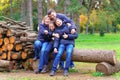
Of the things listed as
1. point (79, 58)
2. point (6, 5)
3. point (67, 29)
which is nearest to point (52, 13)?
point (67, 29)

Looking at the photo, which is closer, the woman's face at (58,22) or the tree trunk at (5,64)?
the woman's face at (58,22)

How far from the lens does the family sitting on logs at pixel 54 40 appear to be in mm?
11500

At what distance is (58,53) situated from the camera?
1146cm

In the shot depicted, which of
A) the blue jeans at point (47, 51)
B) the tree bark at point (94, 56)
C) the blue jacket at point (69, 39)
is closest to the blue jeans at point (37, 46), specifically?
the blue jeans at point (47, 51)

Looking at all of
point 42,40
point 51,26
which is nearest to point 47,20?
point 51,26

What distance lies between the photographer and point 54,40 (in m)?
11.7

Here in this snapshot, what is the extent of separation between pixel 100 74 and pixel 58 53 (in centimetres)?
130

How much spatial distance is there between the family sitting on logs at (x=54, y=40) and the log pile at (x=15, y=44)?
1.21 ft

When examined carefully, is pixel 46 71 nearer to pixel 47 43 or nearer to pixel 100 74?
pixel 47 43

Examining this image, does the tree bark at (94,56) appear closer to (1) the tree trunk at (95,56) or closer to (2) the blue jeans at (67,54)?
(1) the tree trunk at (95,56)

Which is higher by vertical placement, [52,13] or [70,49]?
[52,13]

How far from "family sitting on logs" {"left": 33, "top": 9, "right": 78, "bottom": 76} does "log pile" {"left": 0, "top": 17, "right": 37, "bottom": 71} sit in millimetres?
370

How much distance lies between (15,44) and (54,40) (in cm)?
130

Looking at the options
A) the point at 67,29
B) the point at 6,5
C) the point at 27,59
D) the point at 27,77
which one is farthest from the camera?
the point at 6,5
